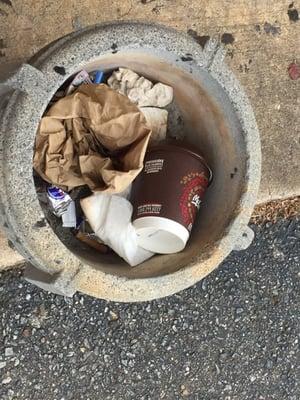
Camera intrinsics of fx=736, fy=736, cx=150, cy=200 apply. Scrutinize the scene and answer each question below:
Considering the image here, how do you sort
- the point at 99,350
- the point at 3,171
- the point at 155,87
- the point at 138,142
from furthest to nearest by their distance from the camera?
1. the point at 99,350
2. the point at 155,87
3. the point at 138,142
4. the point at 3,171

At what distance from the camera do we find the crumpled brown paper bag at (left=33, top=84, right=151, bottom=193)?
148cm

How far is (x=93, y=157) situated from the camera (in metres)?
1.53

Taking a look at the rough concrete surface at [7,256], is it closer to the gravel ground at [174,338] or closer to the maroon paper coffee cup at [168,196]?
the gravel ground at [174,338]

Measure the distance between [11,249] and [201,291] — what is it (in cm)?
59

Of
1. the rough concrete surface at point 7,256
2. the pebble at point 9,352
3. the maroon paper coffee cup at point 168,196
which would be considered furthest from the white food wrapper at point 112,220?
the pebble at point 9,352

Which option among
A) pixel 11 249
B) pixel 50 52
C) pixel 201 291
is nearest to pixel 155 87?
pixel 50 52

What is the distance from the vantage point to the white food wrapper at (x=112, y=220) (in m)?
1.54

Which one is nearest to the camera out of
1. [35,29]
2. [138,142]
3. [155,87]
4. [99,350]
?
[138,142]

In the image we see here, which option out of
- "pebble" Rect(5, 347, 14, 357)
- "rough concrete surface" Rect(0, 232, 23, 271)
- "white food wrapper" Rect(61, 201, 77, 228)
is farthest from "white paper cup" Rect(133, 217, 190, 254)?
"pebble" Rect(5, 347, 14, 357)

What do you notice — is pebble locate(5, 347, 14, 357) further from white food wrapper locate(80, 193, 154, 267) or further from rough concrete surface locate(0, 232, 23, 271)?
white food wrapper locate(80, 193, 154, 267)

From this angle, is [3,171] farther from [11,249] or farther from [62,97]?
[11,249]

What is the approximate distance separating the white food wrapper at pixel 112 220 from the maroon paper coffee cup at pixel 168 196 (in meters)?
0.02

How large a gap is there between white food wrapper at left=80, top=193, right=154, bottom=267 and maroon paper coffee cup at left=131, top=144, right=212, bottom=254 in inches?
0.8

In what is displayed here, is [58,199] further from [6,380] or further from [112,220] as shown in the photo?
[6,380]
